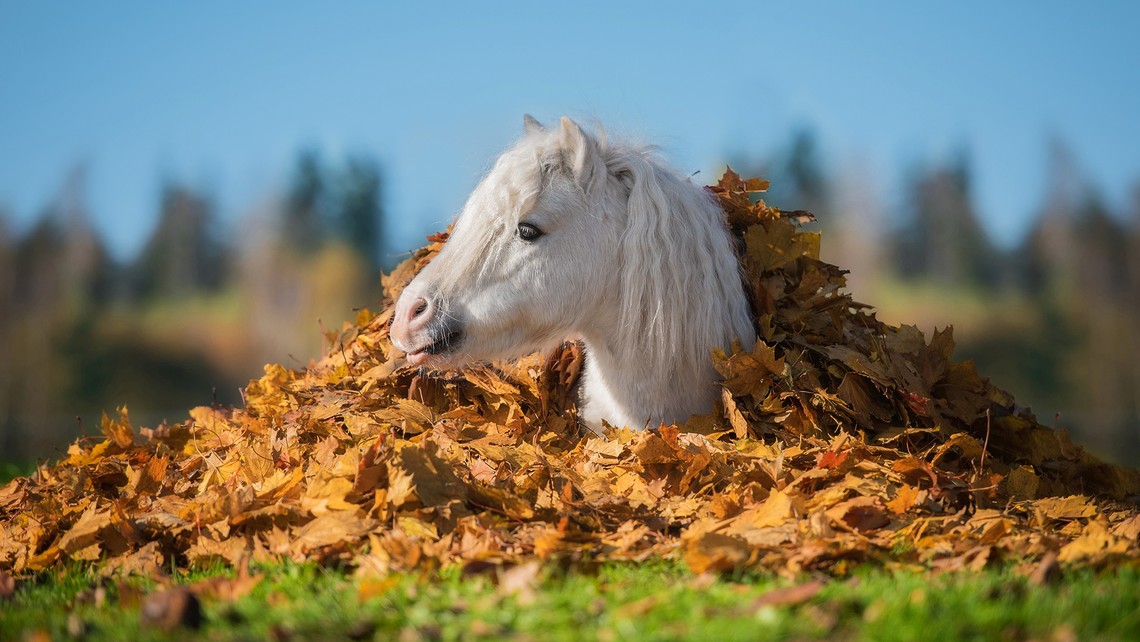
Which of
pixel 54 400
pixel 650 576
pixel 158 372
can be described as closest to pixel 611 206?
pixel 650 576

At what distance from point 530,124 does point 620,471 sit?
161cm

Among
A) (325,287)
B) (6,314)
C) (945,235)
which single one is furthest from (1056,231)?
(6,314)

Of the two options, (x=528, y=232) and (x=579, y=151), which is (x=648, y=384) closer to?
(x=528, y=232)

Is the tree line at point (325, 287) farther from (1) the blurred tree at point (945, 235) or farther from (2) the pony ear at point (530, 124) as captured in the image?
(2) the pony ear at point (530, 124)

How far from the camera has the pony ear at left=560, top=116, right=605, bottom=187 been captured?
3.65 m

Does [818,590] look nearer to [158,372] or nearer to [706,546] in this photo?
[706,546]

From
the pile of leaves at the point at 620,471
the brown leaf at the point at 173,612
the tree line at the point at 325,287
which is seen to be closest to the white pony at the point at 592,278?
the pile of leaves at the point at 620,471

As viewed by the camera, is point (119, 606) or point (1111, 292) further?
point (1111, 292)

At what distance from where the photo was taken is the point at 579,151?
3650 millimetres

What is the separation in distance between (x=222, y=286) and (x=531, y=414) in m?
28.7

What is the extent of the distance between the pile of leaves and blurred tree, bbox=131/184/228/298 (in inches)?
1077

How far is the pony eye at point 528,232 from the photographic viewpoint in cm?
359

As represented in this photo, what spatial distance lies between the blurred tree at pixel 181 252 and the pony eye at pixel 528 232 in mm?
29077

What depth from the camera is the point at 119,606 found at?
249 centimetres
